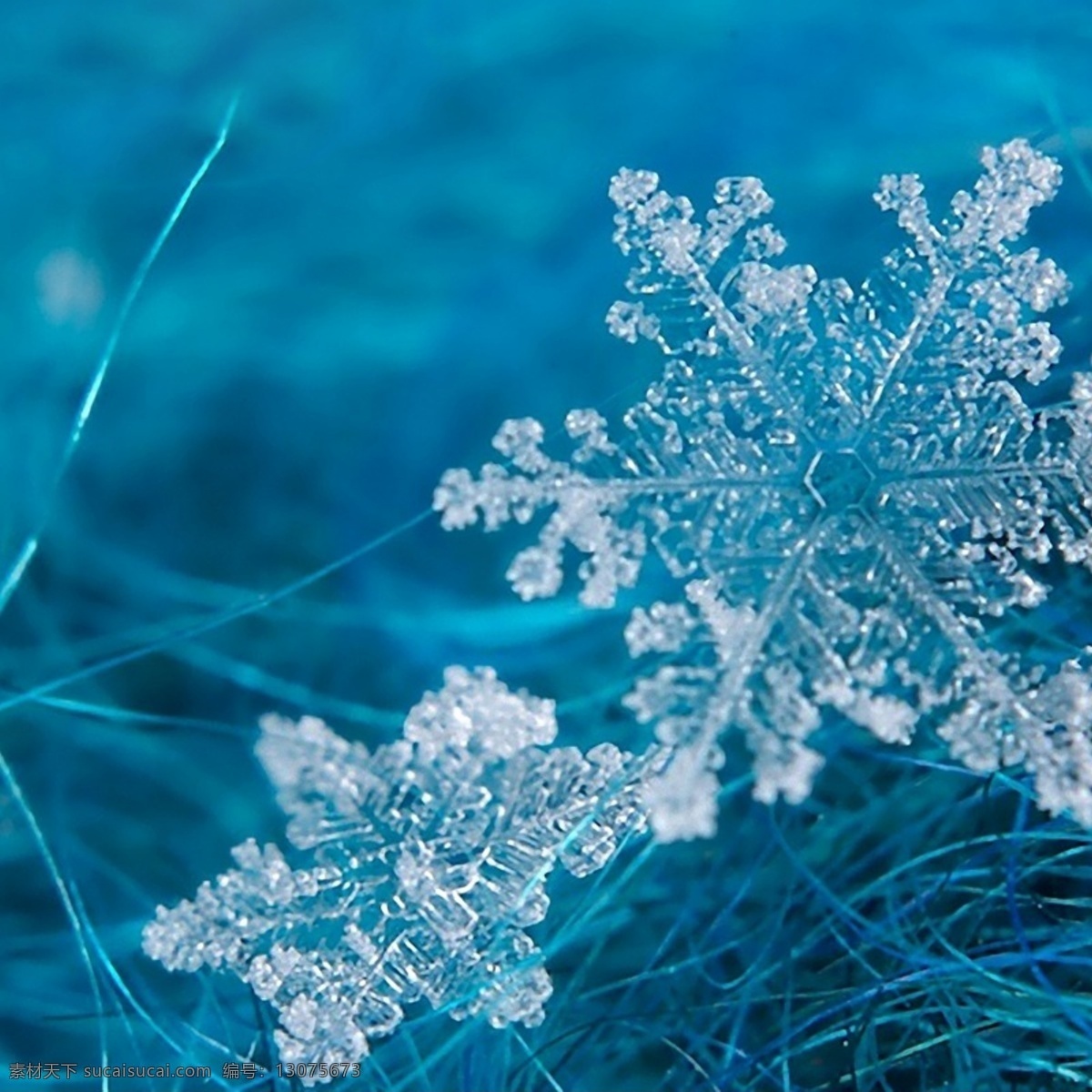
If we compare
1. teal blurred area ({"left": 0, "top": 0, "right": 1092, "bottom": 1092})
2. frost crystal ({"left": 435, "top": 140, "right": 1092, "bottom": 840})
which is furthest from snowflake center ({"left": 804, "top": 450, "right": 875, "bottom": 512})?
teal blurred area ({"left": 0, "top": 0, "right": 1092, "bottom": 1092})

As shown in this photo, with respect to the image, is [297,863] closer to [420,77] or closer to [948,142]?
[420,77]

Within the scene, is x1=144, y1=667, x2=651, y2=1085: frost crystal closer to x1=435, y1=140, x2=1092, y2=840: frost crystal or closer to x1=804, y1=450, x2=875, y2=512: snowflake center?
x1=435, y1=140, x2=1092, y2=840: frost crystal

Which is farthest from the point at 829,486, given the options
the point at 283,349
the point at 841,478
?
the point at 283,349

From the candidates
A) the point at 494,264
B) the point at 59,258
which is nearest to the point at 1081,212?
the point at 494,264

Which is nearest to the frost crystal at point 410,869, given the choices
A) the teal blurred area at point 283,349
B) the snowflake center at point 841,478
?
the teal blurred area at point 283,349

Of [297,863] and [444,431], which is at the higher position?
[444,431]

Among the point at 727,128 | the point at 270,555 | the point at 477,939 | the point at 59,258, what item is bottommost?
the point at 477,939

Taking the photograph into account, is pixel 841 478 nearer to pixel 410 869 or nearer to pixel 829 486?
pixel 829 486
